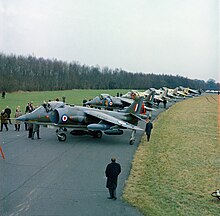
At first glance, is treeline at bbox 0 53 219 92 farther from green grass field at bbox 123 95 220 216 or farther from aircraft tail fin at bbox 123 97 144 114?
green grass field at bbox 123 95 220 216

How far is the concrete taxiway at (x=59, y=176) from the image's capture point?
25.9ft

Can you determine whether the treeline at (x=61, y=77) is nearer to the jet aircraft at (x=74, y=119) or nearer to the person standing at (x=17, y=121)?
the person standing at (x=17, y=121)

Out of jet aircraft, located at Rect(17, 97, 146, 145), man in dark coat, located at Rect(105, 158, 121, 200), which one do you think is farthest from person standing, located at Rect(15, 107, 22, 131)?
man in dark coat, located at Rect(105, 158, 121, 200)

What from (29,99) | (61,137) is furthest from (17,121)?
(29,99)

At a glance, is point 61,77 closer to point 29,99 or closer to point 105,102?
point 29,99

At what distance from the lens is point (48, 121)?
17.2m

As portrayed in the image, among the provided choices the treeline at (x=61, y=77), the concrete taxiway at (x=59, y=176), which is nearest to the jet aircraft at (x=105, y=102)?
the concrete taxiway at (x=59, y=176)

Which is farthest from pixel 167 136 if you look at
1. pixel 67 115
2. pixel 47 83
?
pixel 47 83

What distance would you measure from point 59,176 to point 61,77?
106 meters

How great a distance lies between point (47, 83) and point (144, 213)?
95908 mm

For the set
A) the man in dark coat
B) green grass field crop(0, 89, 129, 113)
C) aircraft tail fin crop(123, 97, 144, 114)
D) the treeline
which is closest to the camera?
the man in dark coat

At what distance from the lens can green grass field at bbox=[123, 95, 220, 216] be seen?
27.8 ft

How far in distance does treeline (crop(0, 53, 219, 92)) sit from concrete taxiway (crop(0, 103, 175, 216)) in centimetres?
5690

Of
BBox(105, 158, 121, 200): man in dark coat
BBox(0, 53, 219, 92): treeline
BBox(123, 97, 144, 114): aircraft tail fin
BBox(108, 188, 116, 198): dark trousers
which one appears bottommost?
BBox(108, 188, 116, 198): dark trousers
